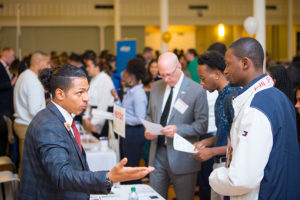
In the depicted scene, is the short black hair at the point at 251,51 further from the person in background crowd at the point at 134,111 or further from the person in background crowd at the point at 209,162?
the person in background crowd at the point at 134,111

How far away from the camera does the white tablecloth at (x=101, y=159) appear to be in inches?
148

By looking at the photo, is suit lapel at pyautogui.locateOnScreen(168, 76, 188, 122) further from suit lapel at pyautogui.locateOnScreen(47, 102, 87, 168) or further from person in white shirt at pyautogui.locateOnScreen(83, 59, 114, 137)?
person in white shirt at pyautogui.locateOnScreen(83, 59, 114, 137)

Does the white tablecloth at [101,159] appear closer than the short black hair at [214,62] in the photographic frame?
No

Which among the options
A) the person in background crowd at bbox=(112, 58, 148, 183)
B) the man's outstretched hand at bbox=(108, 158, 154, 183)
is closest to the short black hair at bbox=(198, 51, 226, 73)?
the man's outstretched hand at bbox=(108, 158, 154, 183)

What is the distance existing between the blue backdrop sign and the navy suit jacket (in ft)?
20.8

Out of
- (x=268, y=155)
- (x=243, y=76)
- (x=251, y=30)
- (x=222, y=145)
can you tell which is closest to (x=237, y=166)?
(x=268, y=155)

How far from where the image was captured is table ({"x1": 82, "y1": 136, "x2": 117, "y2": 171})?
375 cm

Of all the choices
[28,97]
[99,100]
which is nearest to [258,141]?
[28,97]

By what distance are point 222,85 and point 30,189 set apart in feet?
4.59

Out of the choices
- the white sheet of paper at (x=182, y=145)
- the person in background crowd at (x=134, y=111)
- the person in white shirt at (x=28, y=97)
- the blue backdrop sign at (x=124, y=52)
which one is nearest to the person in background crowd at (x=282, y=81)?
the white sheet of paper at (x=182, y=145)

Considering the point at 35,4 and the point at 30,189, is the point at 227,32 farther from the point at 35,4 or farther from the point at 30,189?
the point at 30,189

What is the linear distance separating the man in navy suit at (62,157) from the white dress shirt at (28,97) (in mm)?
2223

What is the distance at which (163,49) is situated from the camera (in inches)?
354

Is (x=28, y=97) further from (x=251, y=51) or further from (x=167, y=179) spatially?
(x=251, y=51)
